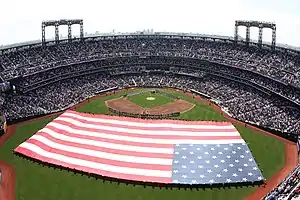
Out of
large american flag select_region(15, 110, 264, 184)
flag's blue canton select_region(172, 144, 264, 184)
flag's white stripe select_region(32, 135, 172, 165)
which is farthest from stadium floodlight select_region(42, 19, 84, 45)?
flag's blue canton select_region(172, 144, 264, 184)

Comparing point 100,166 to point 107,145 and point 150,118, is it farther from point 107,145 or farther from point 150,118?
point 150,118

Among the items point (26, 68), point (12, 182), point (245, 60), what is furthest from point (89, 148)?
point (245, 60)

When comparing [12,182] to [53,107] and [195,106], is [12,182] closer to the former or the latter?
[53,107]

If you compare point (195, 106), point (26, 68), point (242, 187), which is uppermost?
point (26, 68)

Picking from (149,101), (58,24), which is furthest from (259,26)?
(58,24)

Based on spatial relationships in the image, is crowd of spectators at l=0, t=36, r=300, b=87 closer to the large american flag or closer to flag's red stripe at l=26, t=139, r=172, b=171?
the large american flag

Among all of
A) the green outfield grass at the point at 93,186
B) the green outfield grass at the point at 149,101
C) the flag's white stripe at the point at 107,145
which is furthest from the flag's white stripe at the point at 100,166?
the green outfield grass at the point at 149,101

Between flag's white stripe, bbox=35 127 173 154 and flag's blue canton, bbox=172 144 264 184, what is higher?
flag's white stripe, bbox=35 127 173 154

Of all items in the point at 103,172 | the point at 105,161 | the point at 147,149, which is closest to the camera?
the point at 103,172
